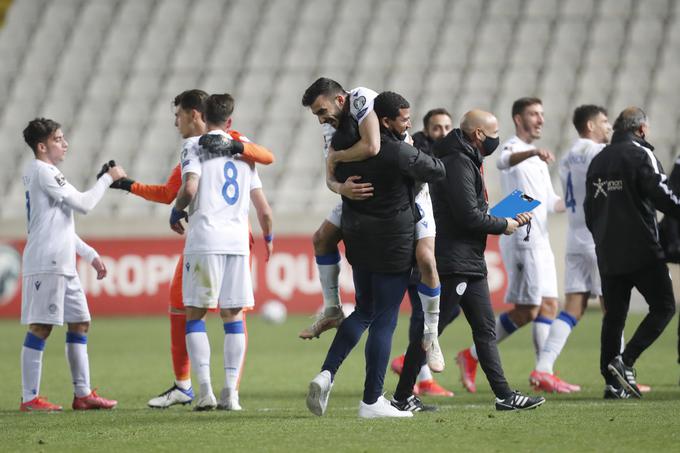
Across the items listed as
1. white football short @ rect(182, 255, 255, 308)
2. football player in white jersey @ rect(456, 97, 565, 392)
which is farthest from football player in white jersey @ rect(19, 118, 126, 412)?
football player in white jersey @ rect(456, 97, 565, 392)

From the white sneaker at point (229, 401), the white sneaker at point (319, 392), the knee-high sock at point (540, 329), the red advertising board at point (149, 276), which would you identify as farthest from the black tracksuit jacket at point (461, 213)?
the red advertising board at point (149, 276)

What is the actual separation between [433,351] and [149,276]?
12817mm

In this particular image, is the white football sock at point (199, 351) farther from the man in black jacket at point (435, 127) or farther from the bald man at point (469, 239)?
the man in black jacket at point (435, 127)

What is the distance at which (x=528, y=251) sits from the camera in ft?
31.9

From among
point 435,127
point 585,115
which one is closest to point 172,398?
point 435,127

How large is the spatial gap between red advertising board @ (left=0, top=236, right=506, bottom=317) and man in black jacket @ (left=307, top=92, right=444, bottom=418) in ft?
38.3

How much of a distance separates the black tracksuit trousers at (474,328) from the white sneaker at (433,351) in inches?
12.8

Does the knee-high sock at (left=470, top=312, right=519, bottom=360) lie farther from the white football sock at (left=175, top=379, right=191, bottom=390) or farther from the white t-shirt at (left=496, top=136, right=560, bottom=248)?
the white football sock at (left=175, top=379, right=191, bottom=390)

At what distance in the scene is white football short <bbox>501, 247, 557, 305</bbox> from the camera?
9.66 metres

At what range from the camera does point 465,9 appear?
2634cm

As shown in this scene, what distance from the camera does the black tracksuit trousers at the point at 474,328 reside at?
293 inches

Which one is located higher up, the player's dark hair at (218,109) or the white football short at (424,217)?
the player's dark hair at (218,109)

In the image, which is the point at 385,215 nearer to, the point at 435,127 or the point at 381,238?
the point at 381,238

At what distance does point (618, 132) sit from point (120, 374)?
5385 millimetres
